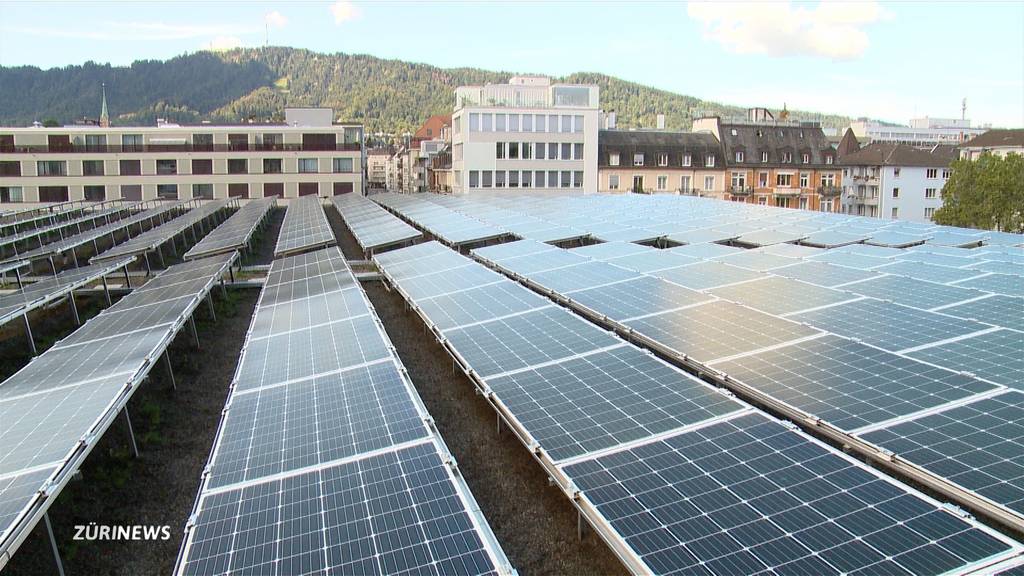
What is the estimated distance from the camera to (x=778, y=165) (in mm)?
98375

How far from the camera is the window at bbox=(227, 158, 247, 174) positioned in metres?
87.7

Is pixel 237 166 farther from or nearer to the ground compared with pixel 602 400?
farther from the ground

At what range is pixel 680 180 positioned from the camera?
9525cm

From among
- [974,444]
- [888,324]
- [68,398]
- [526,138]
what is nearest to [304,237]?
[68,398]

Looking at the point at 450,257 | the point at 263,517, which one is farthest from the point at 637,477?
the point at 450,257

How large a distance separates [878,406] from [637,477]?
412cm

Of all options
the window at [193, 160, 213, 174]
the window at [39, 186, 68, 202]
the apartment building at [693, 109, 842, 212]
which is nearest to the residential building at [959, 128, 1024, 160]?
the apartment building at [693, 109, 842, 212]

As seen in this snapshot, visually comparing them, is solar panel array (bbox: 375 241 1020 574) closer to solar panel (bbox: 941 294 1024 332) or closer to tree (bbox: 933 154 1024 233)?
solar panel (bbox: 941 294 1024 332)

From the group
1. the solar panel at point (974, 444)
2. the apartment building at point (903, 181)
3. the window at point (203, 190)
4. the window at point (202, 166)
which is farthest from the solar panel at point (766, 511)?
the apartment building at point (903, 181)

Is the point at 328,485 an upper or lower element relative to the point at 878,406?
lower

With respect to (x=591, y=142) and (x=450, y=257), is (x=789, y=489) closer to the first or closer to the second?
(x=450, y=257)

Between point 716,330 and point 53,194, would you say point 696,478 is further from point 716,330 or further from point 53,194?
point 53,194

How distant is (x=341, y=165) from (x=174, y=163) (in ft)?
68.5

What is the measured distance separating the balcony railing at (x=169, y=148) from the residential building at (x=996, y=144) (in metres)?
91.7
